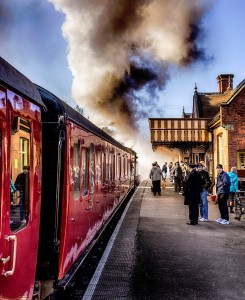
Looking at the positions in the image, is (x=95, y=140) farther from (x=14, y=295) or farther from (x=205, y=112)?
(x=205, y=112)

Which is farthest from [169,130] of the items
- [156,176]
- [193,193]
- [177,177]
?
[193,193]

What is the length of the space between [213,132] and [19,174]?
721 inches

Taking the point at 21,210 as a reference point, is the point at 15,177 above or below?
above

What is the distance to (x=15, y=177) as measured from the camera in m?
3.45

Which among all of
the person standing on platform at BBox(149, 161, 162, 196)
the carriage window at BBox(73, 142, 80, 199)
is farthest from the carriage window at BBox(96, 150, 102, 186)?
the person standing on platform at BBox(149, 161, 162, 196)

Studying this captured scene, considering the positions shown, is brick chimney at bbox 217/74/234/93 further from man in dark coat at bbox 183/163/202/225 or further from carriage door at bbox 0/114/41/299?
carriage door at bbox 0/114/41/299

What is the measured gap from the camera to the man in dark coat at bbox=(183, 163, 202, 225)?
1127 centimetres

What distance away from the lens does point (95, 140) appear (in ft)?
25.5

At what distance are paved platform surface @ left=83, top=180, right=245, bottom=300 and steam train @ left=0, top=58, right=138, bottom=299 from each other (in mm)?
782

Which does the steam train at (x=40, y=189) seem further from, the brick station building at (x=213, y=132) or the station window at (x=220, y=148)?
the station window at (x=220, y=148)

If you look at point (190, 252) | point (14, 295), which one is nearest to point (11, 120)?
point (14, 295)

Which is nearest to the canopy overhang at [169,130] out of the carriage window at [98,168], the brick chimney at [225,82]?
the brick chimney at [225,82]

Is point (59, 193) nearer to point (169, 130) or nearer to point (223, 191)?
→ point (223, 191)

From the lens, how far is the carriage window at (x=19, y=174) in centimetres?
336
